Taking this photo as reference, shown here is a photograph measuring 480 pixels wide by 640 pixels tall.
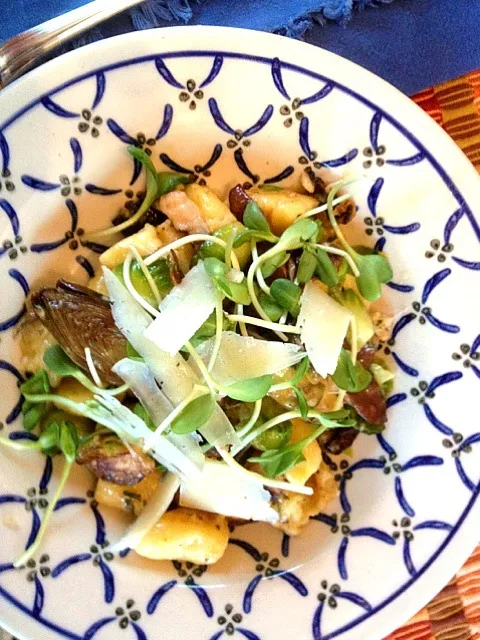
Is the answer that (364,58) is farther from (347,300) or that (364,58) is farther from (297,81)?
(347,300)

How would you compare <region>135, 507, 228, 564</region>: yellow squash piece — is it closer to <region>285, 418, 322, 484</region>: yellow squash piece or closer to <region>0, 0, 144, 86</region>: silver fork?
<region>285, 418, 322, 484</region>: yellow squash piece

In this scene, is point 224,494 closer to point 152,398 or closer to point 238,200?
point 152,398

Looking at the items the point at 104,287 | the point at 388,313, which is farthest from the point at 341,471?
the point at 104,287

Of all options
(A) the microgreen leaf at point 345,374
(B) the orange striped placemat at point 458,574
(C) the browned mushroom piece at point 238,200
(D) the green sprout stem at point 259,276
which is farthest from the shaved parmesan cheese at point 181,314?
(B) the orange striped placemat at point 458,574

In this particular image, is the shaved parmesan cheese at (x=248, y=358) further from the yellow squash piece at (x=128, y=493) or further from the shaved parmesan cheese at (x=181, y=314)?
the yellow squash piece at (x=128, y=493)

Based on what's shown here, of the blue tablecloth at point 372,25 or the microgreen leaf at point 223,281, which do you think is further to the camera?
the blue tablecloth at point 372,25

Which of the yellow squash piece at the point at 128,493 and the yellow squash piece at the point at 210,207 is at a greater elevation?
the yellow squash piece at the point at 210,207
